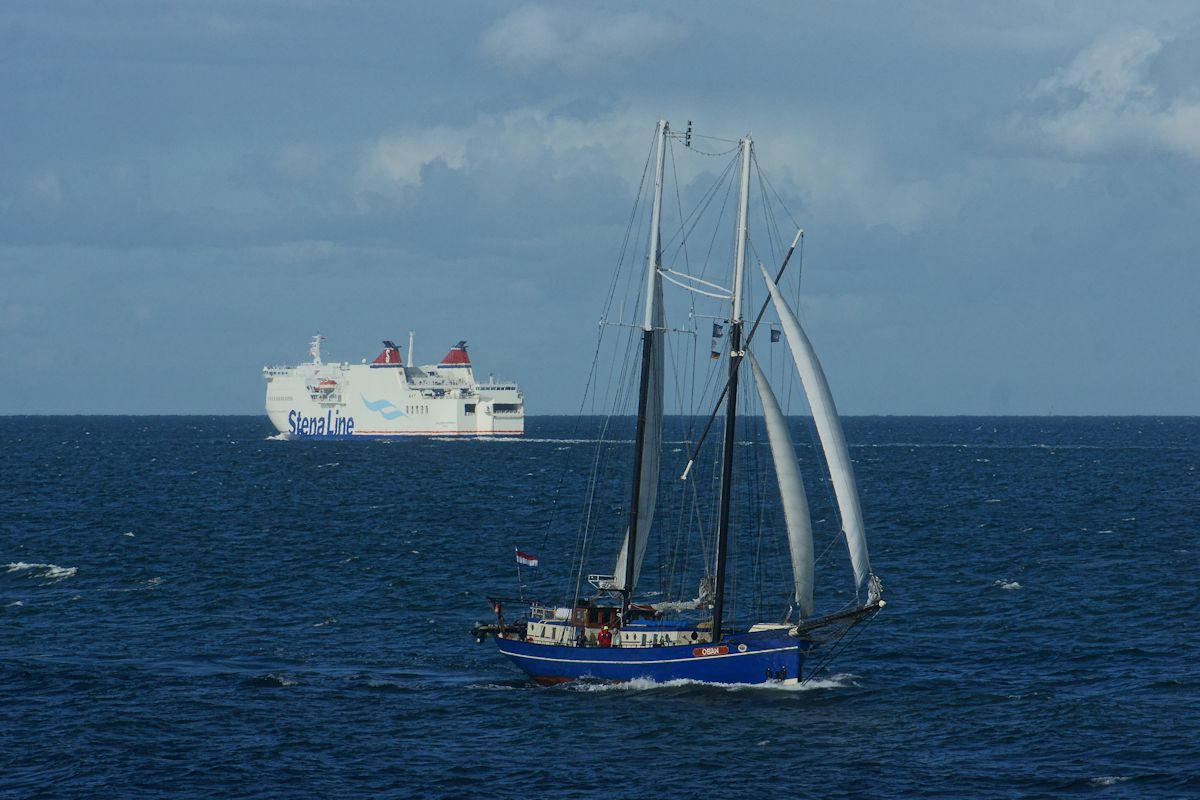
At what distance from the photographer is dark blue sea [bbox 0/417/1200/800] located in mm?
29422

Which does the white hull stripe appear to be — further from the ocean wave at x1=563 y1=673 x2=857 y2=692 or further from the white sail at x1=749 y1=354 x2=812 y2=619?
the white sail at x1=749 y1=354 x2=812 y2=619

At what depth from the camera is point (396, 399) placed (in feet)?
568

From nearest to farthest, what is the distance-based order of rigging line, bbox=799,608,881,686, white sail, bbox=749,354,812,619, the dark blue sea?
the dark blue sea → white sail, bbox=749,354,812,619 → rigging line, bbox=799,608,881,686

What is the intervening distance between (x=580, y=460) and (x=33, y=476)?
2017 inches

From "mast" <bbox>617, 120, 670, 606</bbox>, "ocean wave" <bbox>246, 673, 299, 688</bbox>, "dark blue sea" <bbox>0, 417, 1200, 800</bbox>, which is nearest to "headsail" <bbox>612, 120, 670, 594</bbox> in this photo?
"mast" <bbox>617, 120, 670, 606</bbox>

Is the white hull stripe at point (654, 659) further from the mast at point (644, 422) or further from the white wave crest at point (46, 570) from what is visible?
the white wave crest at point (46, 570)

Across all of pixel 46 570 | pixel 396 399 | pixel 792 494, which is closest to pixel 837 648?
pixel 792 494

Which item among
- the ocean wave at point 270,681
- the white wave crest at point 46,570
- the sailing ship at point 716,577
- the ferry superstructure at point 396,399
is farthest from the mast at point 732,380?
the ferry superstructure at point 396,399

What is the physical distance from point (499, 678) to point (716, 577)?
7.31 metres

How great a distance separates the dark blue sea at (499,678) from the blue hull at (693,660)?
1.65 ft

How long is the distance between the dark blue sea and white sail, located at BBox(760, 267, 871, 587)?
423 cm

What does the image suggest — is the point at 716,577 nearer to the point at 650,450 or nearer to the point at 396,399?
the point at 650,450

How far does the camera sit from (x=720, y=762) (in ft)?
99.6

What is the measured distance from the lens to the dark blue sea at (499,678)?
96.5ft
